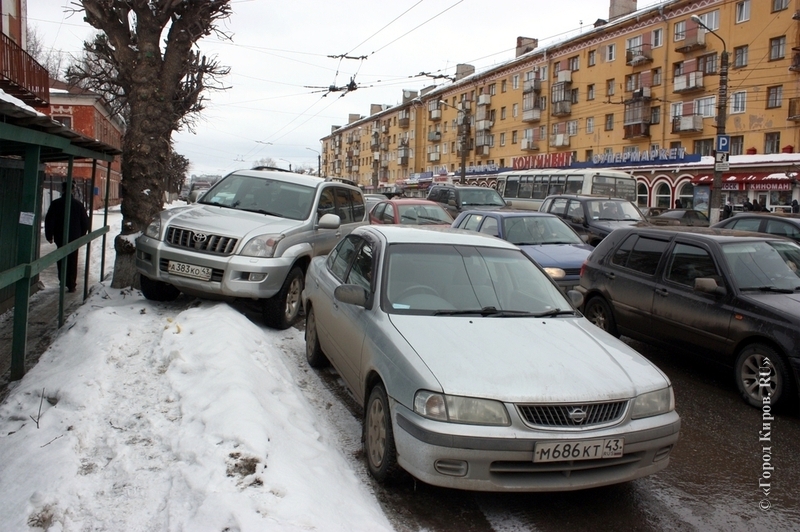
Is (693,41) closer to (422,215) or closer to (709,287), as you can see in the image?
(422,215)

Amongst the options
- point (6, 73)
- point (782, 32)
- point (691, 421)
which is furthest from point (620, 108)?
point (691, 421)

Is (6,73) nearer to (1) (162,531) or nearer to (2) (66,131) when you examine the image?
(2) (66,131)

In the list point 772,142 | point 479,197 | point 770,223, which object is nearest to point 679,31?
point 772,142

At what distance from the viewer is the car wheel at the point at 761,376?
5398 mm

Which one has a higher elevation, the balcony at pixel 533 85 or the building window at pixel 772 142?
the balcony at pixel 533 85

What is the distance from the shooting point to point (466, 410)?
3467 millimetres

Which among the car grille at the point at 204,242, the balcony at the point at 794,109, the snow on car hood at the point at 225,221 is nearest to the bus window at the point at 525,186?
the balcony at the point at 794,109

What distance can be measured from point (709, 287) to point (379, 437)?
3.74 m

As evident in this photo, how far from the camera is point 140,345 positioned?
5789 mm

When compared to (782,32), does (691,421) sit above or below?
below

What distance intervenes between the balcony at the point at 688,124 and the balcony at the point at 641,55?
16.1 ft

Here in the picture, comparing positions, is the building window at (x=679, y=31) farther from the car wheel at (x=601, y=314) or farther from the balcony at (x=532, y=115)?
the car wheel at (x=601, y=314)

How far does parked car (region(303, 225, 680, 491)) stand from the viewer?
345 cm

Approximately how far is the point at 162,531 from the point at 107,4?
8.95m
